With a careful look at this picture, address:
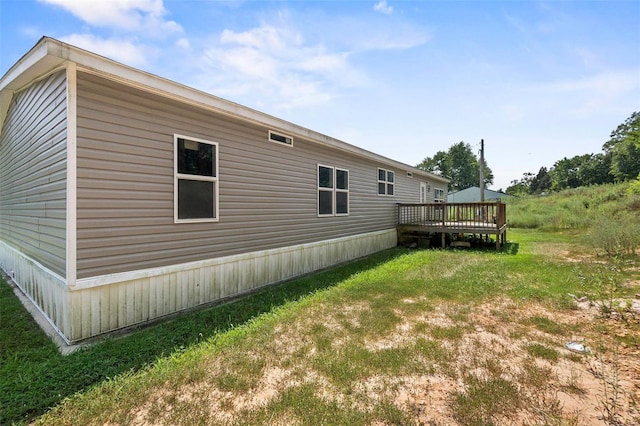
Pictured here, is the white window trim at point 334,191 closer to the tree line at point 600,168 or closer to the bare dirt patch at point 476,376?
the bare dirt patch at point 476,376

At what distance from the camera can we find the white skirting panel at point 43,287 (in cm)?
320

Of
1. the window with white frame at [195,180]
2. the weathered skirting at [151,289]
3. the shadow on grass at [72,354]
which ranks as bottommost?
the shadow on grass at [72,354]

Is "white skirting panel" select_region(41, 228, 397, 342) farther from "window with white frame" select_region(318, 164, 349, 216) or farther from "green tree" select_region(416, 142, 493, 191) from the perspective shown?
"green tree" select_region(416, 142, 493, 191)

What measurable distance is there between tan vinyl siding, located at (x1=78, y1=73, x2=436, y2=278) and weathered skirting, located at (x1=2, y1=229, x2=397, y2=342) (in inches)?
5.6

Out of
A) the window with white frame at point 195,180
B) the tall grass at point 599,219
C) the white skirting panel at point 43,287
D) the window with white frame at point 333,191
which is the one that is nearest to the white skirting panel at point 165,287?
the white skirting panel at point 43,287

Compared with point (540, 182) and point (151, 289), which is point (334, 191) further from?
point (540, 182)

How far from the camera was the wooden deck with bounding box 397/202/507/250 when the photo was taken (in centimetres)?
905

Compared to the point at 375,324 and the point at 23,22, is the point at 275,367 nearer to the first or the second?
the point at 375,324

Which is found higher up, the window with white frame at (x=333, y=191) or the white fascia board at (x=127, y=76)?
the white fascia board at (x=127, y=76)

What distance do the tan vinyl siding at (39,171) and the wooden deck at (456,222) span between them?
9.57 m

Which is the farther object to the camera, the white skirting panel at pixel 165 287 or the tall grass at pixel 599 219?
the tall grass at pixel 599 219

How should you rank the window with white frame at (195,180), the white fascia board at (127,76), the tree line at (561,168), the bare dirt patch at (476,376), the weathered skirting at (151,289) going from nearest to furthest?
the bare dirt patch at (476,376) → the white fascia board at (127,76) → the weathered skirting at (151,289) → the window with white frame at (195,180) → the tree line at (561,168)

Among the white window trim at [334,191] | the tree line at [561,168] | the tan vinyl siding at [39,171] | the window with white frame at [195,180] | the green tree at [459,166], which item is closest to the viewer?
the tan vinyl siding at [39,171]

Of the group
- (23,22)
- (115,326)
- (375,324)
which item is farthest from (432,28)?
(115,326)
